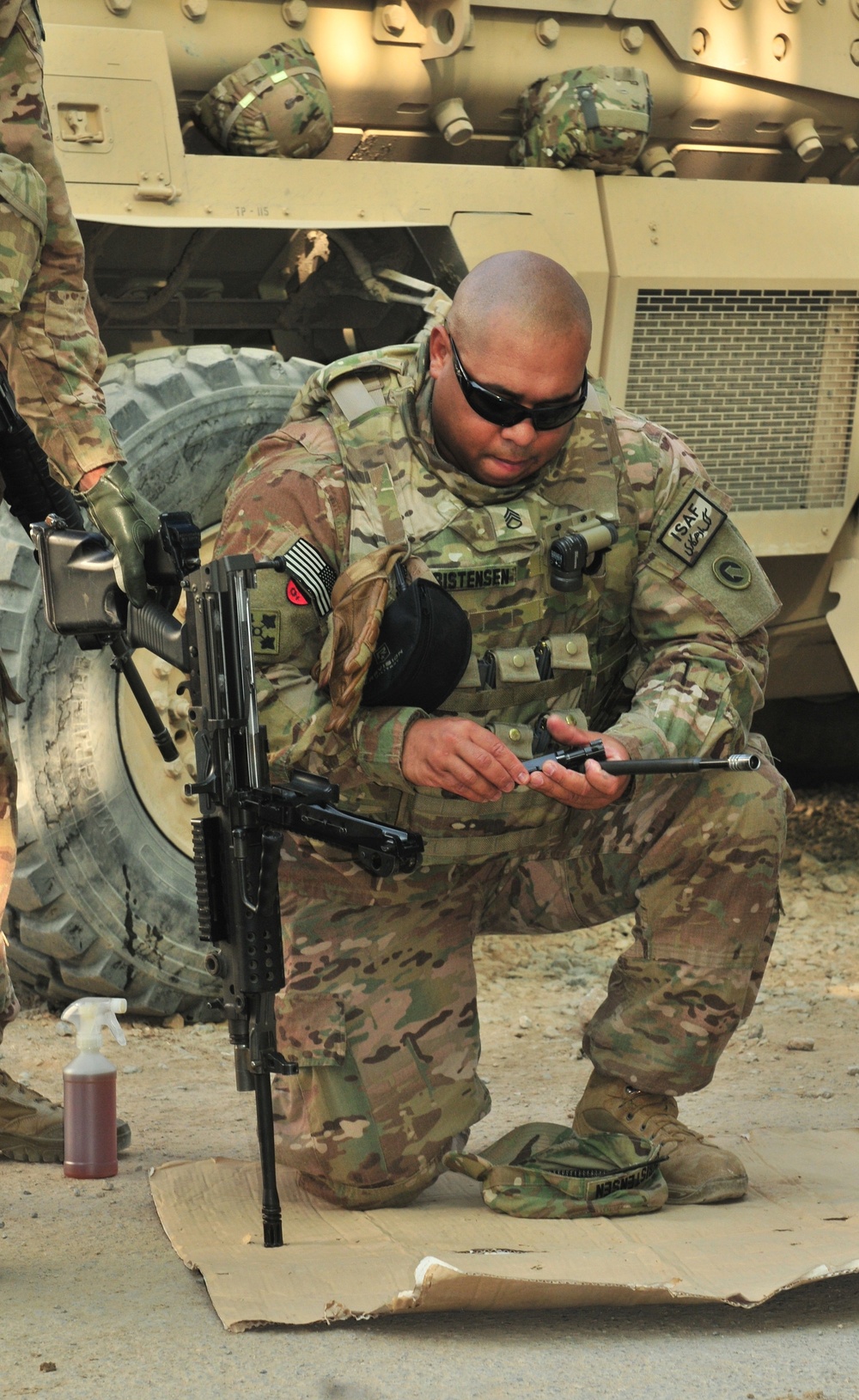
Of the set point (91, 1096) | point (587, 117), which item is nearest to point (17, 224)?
point (91, 1096)

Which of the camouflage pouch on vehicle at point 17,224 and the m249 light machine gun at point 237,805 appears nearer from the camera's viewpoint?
the m249 light machine gun at point 237,805

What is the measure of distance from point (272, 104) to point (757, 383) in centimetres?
141

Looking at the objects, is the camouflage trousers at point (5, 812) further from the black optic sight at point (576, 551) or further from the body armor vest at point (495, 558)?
the black optic sight at point (576, 551)

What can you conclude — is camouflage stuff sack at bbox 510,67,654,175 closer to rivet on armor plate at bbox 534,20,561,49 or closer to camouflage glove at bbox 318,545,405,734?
rivet on armor plate at bbox 534,20,561,49

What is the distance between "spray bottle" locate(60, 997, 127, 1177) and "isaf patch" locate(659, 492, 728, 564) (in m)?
1.11

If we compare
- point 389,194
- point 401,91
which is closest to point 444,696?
point 389,194

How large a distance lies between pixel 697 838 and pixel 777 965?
1998mm

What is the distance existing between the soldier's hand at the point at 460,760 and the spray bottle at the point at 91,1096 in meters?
0.72

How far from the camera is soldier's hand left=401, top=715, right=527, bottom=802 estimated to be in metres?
2.56

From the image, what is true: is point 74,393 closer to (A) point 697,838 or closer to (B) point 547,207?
(A) point 697,838

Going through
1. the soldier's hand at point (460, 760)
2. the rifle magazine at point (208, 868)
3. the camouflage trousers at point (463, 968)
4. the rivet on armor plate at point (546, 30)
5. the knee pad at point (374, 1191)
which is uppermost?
the rivet on armor plate at point (546, 30)

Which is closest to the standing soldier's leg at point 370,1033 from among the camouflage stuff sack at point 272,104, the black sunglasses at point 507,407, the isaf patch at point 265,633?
the isaf patch at point 265,633

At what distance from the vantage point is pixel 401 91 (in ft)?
14.0

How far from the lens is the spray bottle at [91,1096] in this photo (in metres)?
3.03
